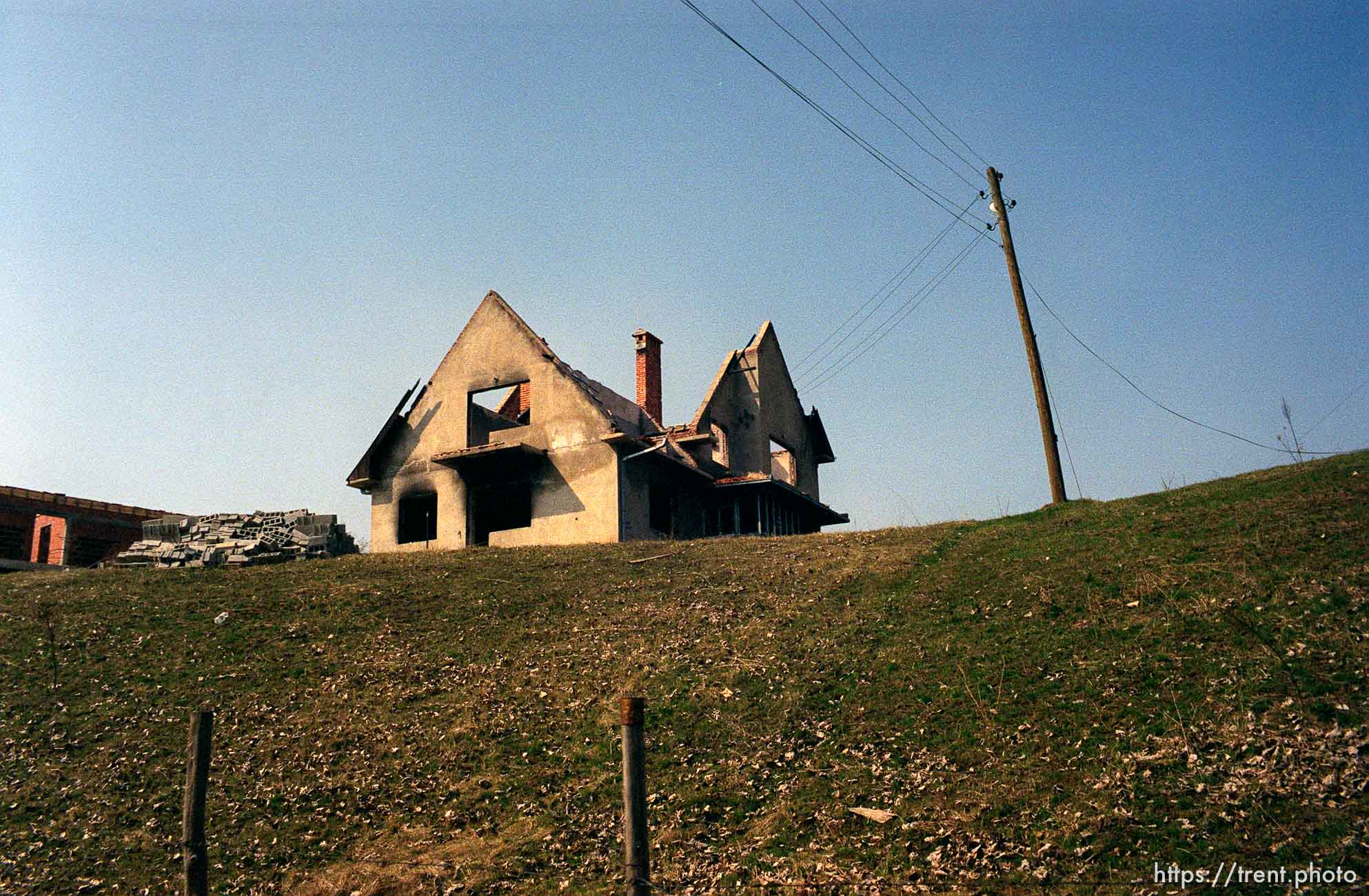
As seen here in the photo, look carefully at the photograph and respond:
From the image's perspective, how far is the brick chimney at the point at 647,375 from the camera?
38.1 metres

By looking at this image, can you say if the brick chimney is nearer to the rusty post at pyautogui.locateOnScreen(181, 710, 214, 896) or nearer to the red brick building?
the red brick building

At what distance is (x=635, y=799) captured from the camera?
907 centimetres

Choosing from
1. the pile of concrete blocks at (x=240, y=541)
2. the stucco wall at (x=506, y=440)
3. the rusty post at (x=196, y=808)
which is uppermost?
the stucco wall at (x=506, y=440)

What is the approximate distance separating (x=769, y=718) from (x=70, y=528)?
32621 mm

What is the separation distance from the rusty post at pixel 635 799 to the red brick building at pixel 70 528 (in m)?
33.8

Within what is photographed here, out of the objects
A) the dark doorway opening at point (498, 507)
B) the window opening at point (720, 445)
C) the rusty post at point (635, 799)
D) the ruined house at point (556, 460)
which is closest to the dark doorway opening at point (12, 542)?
the ruined house at point (556, 460)

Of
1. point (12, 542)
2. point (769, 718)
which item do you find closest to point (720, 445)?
point (769, 718)

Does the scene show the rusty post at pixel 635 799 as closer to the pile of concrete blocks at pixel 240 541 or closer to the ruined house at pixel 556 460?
the ruined house at pixel 556 460

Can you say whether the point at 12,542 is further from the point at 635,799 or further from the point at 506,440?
the point at 635,799

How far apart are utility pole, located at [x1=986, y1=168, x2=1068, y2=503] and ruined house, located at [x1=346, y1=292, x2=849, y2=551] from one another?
1069 centimetres

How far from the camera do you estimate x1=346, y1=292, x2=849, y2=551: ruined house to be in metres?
32.0

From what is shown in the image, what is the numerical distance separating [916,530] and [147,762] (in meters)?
18.5

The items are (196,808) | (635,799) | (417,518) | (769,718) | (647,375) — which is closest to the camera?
(635,799)

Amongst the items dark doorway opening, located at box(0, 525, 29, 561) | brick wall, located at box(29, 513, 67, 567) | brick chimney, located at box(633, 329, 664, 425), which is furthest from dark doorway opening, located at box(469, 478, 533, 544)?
dark doorway opening, located at box(0, 525, 29, 561)
